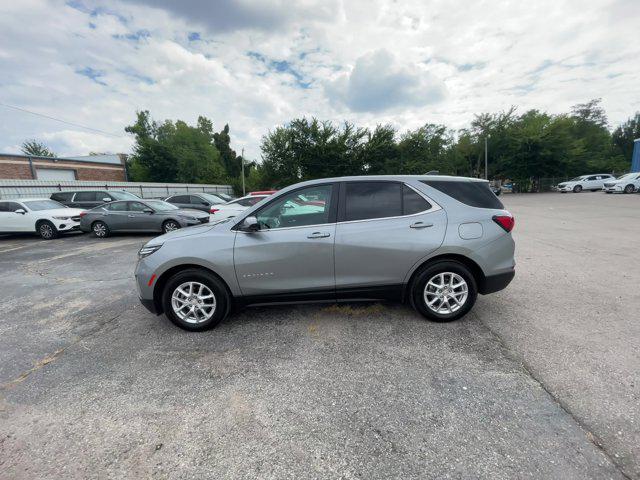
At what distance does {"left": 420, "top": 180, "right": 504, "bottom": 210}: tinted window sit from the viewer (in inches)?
137

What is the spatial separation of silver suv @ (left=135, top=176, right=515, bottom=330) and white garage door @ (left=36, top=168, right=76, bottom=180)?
119 ft

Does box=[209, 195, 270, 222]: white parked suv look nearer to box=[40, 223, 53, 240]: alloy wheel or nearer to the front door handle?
box=[40, 223, 53, 240]: alloy wheel

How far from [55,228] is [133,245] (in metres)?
4.36

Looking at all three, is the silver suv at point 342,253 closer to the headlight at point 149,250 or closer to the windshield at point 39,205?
Result: the headlight at point 149,250

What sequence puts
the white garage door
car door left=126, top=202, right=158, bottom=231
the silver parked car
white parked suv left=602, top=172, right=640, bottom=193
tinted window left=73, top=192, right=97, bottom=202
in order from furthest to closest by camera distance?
the white garage door → white parked suv left=602, top=172, right=640, bottom=193 → tinted window left=73, top=192, right=97, bottom=202 → car door left=126, top=202, right=158, bottom=231 → the silver parked car

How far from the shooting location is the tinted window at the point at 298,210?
11.2ft

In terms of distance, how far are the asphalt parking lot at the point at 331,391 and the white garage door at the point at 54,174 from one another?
34.5 meters

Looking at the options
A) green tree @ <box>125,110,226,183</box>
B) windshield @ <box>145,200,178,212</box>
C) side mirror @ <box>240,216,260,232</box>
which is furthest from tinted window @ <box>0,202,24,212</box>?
green tree @ <box>125,110,226,183</box>

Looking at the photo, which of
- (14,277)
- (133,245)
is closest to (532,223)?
(133,245)

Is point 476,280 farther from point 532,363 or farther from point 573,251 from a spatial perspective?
point 573,251

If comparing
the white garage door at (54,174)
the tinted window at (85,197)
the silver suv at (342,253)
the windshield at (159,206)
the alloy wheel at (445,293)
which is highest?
the white garage door at (54,174)

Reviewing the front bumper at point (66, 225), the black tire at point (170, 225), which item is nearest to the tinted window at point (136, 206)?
the black tire at point (170, 225)

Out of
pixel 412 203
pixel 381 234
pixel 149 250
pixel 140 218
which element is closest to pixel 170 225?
pixel 140 218

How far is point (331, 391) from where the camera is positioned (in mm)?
2398
